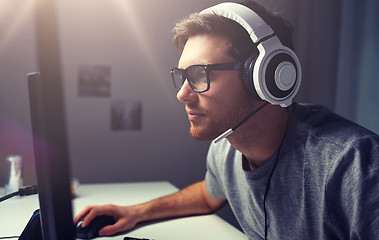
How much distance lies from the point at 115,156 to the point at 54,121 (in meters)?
1.18

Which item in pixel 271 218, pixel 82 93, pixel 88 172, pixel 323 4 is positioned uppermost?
pixel 323 4

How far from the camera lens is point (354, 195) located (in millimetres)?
528

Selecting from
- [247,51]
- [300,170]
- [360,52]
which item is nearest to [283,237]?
[300,170]

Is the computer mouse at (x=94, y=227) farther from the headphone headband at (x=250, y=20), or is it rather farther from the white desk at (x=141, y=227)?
the headphone headband at (x=250, y=20)

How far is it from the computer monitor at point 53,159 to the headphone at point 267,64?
431mm

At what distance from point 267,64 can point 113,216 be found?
1.87 feet

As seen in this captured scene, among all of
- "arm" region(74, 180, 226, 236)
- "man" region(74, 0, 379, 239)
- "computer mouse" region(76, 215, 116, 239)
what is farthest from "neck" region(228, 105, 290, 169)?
"computer mouse" region(76, 215, 116, 239)

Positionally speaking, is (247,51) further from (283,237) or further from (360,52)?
(360,52)

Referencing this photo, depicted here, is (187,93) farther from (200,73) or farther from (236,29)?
(236,29)

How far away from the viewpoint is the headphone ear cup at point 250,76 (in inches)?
25.7

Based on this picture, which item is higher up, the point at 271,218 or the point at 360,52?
the point at 360,52

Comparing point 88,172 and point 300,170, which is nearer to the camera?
point 300,170

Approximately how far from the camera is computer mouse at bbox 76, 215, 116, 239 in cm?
73

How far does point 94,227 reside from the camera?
2.45 feet
